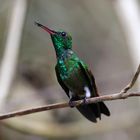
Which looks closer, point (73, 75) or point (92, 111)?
point (92, 111)

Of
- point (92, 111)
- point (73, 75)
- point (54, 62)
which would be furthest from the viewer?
point (54, 62)

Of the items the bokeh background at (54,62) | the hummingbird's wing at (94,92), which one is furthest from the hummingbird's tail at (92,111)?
the bokeh background at (54,62)

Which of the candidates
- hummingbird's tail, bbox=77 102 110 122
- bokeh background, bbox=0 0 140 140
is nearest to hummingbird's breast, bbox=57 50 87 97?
hummingbird's tail, bbox=77 102 110 122

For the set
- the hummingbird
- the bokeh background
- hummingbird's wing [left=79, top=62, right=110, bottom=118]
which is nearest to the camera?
hummingbird's wing [left=79, top=62, right=110, bottom=118]

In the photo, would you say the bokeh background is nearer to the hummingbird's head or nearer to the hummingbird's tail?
the hummingbird's head

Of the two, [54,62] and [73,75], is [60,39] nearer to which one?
[73,75]

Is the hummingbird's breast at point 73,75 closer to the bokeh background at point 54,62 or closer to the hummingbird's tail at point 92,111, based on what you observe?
the hummingbird's tail at point 92,111

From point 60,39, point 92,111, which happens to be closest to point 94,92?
point 92,111

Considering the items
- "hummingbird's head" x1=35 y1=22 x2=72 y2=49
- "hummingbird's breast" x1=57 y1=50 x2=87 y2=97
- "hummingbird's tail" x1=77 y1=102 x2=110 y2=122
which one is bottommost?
"hummingbird's tail" x1=77 y1=102 x2=110 y2=122

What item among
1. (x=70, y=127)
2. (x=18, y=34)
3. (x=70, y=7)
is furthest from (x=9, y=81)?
(x=70, y=7)
